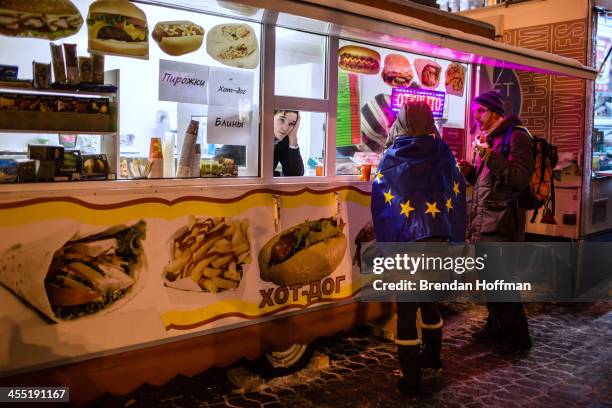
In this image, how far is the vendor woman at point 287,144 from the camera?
18.2ft

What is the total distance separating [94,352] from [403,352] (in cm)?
225

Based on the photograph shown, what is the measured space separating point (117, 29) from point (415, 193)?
250cm

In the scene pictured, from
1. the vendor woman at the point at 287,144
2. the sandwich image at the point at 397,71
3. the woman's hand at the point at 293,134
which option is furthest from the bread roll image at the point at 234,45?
the sandwich image at the point at 397,71

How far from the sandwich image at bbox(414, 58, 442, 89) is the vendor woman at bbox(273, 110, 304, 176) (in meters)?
2.05

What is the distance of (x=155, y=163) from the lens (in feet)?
15.6

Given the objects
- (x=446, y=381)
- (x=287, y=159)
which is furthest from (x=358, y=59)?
(x=446, y=381)

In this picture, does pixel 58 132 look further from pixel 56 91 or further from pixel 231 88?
pixel 231 88

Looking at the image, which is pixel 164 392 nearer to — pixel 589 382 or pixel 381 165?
pixel 381 165

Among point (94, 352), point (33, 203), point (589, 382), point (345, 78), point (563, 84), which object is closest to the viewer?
point (33, 203)

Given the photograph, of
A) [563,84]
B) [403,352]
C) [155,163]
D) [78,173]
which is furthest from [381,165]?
[563,84]

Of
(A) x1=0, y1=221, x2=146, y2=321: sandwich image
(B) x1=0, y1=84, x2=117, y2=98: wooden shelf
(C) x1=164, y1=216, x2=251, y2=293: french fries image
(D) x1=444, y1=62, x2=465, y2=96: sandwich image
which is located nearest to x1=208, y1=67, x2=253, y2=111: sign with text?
(B) x1=0, y1=84, x2=117, y2=98: wooden shelf

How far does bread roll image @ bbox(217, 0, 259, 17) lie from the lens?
450 centimetres

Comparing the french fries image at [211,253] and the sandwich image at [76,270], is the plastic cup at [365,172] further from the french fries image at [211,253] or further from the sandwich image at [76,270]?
the sandwich image at [76,270]

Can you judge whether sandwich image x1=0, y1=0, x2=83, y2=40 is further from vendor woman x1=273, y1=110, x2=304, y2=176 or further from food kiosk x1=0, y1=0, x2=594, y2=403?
vendor woman x1=273, y1=110, x2=304, y2=176
